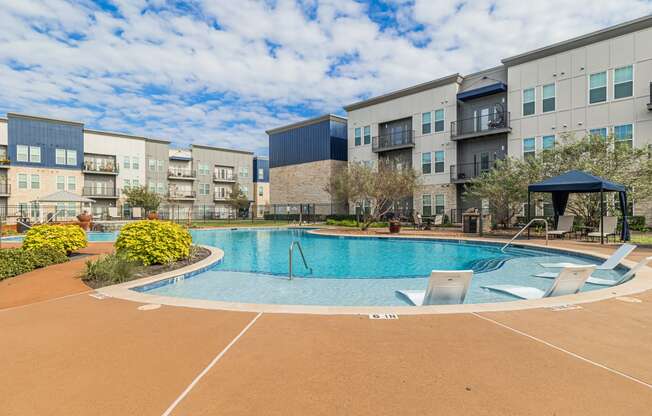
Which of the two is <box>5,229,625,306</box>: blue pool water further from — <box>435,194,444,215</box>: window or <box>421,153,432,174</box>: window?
<box>421,153,432,174</box>: window

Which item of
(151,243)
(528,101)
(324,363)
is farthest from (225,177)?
(324,363)

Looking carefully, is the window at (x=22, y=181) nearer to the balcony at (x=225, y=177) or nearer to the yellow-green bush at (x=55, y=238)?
the balcony at (x=225, y=177)

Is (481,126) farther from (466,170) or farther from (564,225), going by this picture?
(564,225)

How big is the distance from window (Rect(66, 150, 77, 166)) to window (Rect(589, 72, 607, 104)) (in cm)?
4478

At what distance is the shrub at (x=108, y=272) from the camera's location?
700 centimetres

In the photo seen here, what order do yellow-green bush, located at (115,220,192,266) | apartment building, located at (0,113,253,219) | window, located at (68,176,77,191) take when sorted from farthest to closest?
window, located at (68,176,77,191), apartment building, located at (0,113,253,219), yellow-green bush, located at (115,220,192,266)

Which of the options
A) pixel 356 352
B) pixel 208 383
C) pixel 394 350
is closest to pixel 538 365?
pixel 394 350

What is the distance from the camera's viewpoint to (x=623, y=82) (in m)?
19.9

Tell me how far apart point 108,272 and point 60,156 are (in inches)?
1481

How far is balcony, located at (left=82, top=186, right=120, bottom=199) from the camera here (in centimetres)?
3781

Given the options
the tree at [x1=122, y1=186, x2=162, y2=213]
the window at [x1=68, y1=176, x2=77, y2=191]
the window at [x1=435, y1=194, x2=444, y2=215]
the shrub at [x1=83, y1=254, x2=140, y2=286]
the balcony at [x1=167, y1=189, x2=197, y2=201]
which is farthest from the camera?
the balcony at [x1=167, y1=189, x2=197, y2=201]

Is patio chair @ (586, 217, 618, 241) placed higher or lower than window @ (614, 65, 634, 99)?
lower

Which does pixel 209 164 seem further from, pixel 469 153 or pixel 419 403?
pixel 419 403

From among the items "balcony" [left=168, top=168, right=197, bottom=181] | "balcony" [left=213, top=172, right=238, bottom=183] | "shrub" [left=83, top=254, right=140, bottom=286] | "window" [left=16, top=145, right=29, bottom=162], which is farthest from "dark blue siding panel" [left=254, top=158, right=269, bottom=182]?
"shrub" [left=83, top=254, right=140, bottom=286]
